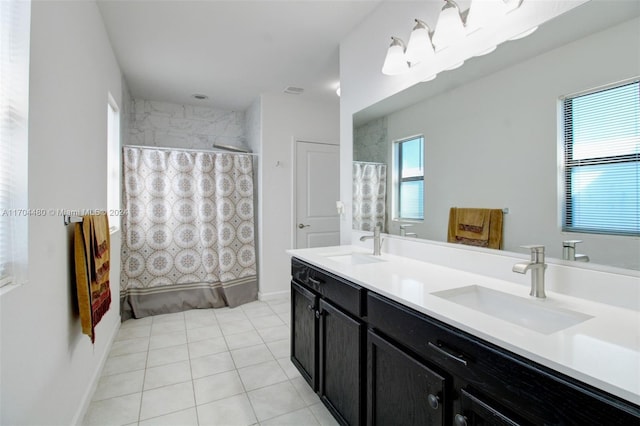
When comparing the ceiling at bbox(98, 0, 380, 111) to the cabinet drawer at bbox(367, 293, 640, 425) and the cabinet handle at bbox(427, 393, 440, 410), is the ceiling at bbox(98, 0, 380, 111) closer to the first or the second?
the cabinet drawer at bbox(367, 293, 640, 425)

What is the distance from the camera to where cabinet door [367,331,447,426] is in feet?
3.26

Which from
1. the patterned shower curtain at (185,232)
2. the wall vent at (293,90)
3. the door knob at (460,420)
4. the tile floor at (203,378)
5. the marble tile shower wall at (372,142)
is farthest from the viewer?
the wall vent at (293,90)

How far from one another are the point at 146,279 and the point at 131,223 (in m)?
0.63

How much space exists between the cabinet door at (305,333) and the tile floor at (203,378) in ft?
0.61

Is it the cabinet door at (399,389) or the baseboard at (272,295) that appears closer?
the cabinet door at (399,389)

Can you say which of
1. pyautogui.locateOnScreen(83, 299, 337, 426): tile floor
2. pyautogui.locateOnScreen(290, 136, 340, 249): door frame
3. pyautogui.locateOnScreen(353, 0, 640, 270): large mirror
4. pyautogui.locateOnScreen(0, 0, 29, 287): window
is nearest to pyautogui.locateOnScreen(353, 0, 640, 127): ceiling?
pyautogui.locateOnScreen(353, 0, 640, 270): large mirror

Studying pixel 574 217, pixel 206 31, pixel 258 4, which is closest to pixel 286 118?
pixel 206 31

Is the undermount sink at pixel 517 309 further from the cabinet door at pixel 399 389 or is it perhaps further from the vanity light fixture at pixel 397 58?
the vanity light fixture at pixel 397 58

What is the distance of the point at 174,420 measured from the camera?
68.4 inches

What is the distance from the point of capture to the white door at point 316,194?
398 centimetres

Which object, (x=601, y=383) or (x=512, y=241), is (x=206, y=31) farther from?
(x=601, y=383)

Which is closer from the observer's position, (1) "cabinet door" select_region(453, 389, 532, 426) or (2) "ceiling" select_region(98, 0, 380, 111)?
(1) "cabinet door" select_region(453, 389, 532, 426)

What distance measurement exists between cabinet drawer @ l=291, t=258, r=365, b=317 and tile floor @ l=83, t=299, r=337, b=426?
72 centimetres

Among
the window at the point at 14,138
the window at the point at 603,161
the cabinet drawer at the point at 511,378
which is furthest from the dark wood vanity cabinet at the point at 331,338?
the window at the point at 14,138
